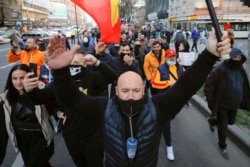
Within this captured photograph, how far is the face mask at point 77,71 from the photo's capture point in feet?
10.8

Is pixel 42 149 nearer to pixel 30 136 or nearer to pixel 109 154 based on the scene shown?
pixel 30 136

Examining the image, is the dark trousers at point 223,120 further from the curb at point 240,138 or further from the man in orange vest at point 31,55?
the man in orange vest at point 31,55

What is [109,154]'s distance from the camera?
87.3 inches

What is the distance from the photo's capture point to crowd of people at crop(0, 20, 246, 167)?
210 centimetres

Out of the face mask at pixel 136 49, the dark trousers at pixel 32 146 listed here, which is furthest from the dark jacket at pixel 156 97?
the face mask at pixel 136 49

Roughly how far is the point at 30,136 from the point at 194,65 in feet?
6.41

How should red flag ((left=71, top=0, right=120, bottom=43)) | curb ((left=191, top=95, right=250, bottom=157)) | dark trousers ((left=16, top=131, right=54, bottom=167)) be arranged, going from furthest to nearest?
curb ((left=191, top=95, right=250, bottom=157)) → red flag ((left=71, top=0, right=120, bottom=43)) → dark trousers ((left=16, top=131, right=54, bottom=167))

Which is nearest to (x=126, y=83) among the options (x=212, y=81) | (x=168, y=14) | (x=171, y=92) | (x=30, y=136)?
(x=171, y=92)

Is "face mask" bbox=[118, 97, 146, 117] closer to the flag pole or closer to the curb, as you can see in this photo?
the flag pole

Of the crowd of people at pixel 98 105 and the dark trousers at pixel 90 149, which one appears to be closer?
the crowd of people at pixel 98 105

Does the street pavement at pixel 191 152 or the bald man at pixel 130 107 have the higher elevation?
the bald man at pixel 130 107

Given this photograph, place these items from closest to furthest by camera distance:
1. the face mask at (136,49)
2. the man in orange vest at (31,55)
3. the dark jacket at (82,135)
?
the dark jacket at (82,135) → the man in orange vest at (31,55) → the face mask at (136,49)

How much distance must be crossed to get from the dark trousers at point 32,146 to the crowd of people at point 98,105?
10 millimetres

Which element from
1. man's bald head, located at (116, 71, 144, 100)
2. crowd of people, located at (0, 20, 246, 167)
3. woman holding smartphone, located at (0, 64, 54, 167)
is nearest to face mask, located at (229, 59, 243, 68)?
crowd of people, located at (0, 20, 246, 167)
